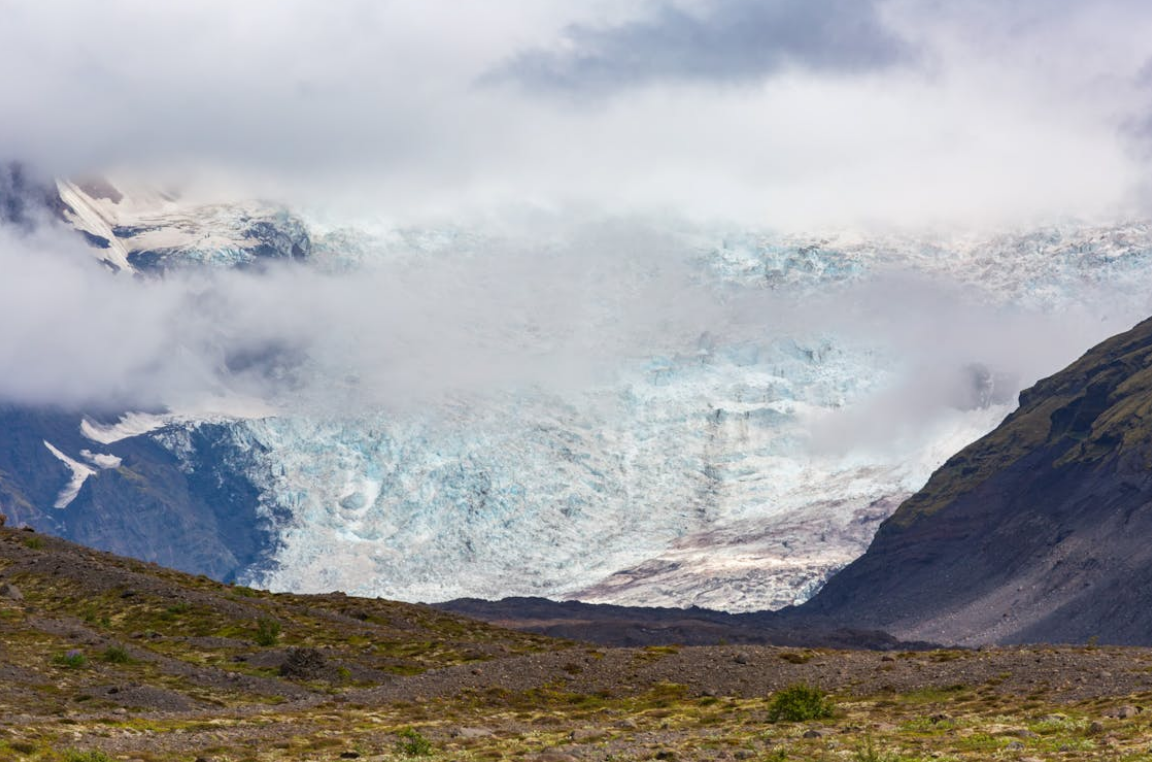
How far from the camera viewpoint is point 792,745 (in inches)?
1542

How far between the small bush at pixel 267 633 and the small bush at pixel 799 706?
30644 millimetres

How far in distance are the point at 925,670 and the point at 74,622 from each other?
3719 centimetres

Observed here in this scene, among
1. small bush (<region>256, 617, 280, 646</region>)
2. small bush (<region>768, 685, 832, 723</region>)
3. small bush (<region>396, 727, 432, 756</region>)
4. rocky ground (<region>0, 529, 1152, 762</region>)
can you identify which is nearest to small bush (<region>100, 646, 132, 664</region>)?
rocky ground (<region>0, 529, 1152, 762</region>)

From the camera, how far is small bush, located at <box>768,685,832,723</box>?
148 ft

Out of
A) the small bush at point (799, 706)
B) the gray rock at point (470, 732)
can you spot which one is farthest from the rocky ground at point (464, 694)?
the small bush at point (799, 706)

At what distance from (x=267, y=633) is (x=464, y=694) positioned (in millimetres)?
18311

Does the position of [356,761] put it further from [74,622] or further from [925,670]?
[74,622]

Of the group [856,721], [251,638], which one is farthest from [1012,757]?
[251,638]

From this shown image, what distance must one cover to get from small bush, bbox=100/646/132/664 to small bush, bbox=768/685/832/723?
27473 mm

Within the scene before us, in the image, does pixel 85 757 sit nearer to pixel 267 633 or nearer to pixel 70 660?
pixel 70 660

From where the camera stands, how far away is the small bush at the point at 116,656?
61.3m

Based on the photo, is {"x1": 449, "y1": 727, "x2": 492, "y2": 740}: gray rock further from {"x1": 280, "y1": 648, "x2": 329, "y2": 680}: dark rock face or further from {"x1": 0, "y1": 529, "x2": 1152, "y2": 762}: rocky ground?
{"x1": 280, "y1": 648, "x2": 329, "y2": 680}: dark rock face

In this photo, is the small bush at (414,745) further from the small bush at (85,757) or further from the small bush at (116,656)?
the small bush at (116,656)

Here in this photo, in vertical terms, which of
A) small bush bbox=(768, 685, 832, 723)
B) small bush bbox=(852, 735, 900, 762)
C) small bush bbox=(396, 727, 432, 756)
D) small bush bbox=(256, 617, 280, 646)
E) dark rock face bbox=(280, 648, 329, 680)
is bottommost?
small bush bbox=(852, 735, 900, 762)
